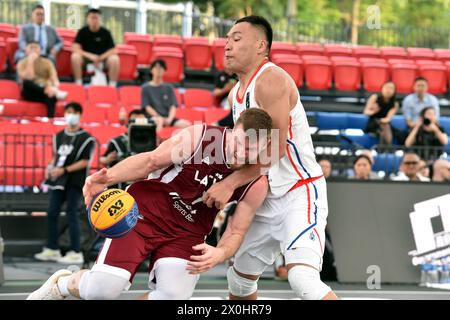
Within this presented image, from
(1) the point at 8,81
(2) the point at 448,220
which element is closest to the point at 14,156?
(1) the point at 8,81

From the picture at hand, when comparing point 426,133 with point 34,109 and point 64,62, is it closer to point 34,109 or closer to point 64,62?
point 34,109

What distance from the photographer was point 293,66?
2041 cm

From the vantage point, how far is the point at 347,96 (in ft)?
70.0

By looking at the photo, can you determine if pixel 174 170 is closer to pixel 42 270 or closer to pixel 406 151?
pixel 42 270

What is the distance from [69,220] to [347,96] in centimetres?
940

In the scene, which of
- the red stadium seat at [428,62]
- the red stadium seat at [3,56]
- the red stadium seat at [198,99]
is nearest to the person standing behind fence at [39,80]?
the red stadium seat at [3,56]

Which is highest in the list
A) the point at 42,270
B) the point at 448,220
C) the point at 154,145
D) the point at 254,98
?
the point at 254,98

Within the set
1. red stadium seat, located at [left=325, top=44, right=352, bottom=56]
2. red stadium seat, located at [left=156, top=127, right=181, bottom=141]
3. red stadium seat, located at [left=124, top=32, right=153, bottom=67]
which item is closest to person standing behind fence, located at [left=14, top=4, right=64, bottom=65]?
red stadium seat, located at [left=156, top=127, right=181, bottom=141]

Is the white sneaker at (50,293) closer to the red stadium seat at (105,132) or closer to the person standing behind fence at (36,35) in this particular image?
the red stadium seat at (105,132)

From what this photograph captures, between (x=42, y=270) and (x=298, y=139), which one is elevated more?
(x=298, y=139)

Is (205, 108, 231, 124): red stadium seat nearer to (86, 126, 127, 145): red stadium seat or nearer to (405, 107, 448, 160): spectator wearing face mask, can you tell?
(86, 126, 127, 145): red stadium seat

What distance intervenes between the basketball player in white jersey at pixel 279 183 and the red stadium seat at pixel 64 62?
36.2 feet

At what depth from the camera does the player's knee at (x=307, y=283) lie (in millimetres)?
7125

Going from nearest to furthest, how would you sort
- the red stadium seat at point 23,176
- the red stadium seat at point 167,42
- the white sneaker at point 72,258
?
the white sneaker at point 72,258 < the red stadium seat at point 23,176 < the red stadium seat at point 167,42
